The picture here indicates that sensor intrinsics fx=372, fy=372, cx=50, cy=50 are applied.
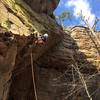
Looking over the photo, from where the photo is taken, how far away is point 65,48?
15594 mm

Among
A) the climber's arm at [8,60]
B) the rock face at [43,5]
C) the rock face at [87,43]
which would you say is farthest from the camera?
the rock face at [87,43]

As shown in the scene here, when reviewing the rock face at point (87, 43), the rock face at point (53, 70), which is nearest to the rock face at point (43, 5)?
the rock face at point (53, 70)

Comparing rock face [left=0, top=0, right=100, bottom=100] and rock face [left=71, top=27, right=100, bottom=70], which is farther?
rock face [left=71, top=27, right=100, bottom=70]

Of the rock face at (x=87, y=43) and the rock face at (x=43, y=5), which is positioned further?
the rock face at (x=87, y=43)

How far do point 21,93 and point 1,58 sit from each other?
17.0 ft

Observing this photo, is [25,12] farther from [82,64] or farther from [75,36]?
[75,36]

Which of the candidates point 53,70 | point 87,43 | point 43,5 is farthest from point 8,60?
point 87,43

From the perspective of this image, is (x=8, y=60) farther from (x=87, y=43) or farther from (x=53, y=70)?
(x=87, y=43)

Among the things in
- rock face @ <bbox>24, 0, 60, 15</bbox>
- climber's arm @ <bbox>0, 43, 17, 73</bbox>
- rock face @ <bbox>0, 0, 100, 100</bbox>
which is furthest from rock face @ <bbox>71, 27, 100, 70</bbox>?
climber's arm @ <bbox>0, 43, 17, 73</bbox>

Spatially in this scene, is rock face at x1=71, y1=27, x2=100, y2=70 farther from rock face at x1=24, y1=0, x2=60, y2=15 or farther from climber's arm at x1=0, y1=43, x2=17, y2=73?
climber's arm at x1=0, y1=43, x2=17, y2=73

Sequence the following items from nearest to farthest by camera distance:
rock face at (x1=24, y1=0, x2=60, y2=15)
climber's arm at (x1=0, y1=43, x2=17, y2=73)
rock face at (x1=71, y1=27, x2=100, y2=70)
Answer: climber's arm at (x1=0, y1=43, x2=17, y2=73)
rock face at (x1=24, y1=0, x2=60, y2=15)
rock face at (x1=71, y1=27, x2=100, y2=70)

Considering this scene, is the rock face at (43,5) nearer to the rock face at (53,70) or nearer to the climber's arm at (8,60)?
the rock face at (53,70)

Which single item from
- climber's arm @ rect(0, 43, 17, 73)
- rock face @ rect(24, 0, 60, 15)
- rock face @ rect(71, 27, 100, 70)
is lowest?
climber's arm @ rect(0, 43, 17, 73)

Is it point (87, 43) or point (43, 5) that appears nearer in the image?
point (43, 5)
